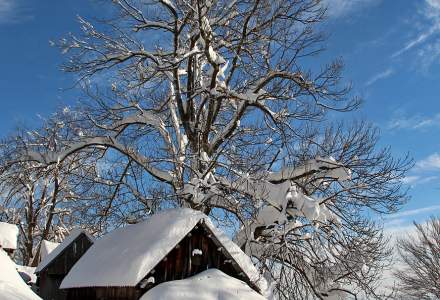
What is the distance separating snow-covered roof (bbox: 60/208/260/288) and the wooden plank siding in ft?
0.94

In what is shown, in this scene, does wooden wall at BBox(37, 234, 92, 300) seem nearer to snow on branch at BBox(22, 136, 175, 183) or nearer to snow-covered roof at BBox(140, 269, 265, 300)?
snow on branch at BBox(22, 136, 175, 183)

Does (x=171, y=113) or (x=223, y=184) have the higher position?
(x=171, y=113)

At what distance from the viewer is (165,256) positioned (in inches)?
432

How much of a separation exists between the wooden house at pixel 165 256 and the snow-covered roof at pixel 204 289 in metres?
0.64

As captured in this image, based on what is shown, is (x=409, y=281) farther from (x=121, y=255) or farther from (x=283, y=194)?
(x=121, y=255)

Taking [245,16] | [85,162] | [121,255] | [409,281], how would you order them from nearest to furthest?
[121,255], [245,16], [85,162], [409,281]

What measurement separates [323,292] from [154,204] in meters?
5.86

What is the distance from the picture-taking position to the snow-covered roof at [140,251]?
10328mm

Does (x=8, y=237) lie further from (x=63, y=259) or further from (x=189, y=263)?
(x=189, y=263)

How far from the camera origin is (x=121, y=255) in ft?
37.1

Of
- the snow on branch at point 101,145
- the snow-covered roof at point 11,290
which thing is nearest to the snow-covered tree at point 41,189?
the snow on branch at point 101,145

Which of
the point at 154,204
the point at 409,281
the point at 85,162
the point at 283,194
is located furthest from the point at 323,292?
the point at 409,281

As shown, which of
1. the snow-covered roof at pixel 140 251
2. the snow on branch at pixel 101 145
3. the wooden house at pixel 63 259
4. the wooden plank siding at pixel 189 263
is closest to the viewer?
the snow-covered roof at pixel 140 251

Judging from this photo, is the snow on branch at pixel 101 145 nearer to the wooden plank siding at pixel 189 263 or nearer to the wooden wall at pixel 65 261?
the wooden plank siding at pixel 189 263
